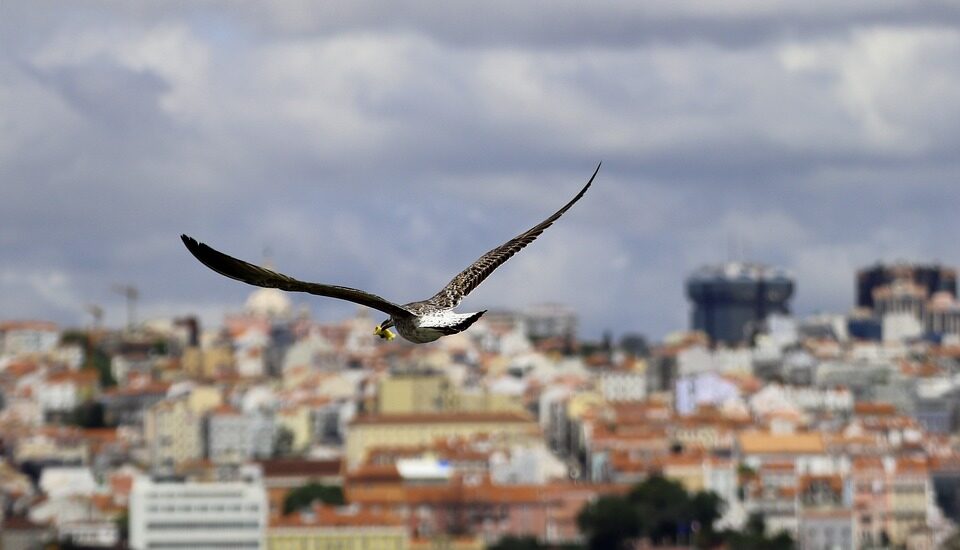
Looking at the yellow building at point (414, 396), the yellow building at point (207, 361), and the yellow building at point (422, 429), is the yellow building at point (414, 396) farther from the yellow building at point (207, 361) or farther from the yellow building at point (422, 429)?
the yellow building at point (207, 361)

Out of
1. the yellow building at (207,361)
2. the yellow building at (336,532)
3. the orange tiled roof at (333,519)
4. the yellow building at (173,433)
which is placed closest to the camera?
the yellow building at (336,532)

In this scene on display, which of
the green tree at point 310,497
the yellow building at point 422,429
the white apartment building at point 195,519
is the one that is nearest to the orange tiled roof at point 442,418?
the yellow building at point 422,429

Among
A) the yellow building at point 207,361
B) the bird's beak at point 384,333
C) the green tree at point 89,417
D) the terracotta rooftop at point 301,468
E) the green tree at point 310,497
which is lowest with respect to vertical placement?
the bird's beak at point 384,333

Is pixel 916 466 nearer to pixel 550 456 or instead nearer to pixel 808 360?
pixel 550 456

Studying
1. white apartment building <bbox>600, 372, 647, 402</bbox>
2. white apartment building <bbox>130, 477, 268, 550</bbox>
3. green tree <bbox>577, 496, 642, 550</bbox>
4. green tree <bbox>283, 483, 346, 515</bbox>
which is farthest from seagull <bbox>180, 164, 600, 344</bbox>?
white apartment building <bbox>600, 372, 647, 402</bbox>

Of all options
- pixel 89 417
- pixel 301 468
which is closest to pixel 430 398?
pixel 301 468

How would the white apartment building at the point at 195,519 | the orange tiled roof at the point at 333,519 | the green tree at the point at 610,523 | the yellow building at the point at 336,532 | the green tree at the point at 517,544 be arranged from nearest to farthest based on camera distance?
1. the yellow building at the point at 336,532
2. the orange tiled roof at the point at 333,519
3. the white apartment building at the point at 195,519
4. the green tree at the point at 517,544
5. the green tree at the point at 610,523

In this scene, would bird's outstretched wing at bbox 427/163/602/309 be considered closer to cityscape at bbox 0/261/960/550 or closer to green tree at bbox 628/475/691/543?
cityscape at bbox 0/261/960/550

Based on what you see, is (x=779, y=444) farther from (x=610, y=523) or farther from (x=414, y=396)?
(x=414, y=396)

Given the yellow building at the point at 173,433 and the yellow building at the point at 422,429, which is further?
the yellow building at the point at 173,433
